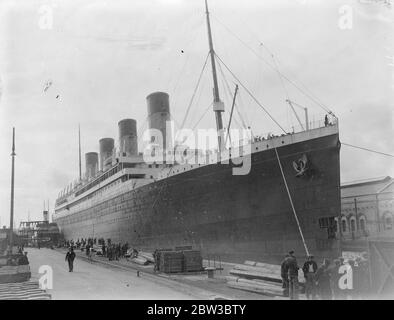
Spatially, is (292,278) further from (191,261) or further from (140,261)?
(140,261)

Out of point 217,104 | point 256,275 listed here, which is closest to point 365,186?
point 217,104

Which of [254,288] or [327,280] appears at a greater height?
[327,280]

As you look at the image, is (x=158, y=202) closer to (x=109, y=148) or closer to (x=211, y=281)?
(x=211, y=281)

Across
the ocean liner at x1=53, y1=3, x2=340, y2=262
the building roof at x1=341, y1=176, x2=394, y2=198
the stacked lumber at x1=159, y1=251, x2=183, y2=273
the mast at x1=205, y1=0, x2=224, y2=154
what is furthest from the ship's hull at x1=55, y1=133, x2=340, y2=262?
the building roof at x1=341, y1=176, x2=394, y2=198

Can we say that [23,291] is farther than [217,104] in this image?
Answer: No

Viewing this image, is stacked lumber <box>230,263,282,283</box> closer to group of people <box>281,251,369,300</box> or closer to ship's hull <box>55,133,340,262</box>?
group of people <box>281,251,369,300</box>
